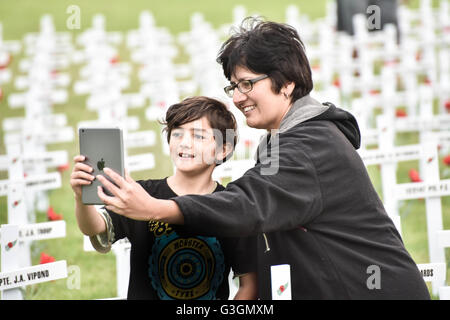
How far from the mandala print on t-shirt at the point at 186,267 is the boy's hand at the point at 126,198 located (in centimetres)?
74

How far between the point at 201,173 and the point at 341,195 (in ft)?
2.70

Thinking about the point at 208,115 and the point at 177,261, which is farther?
the point at 208,115

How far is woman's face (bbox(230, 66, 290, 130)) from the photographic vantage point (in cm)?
396

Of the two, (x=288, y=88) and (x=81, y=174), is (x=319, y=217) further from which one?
(x=81, y=174)

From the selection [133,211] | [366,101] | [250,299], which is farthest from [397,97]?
[133,211]

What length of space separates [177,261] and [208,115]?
0.77 meters

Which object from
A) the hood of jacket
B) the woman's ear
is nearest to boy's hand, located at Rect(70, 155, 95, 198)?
the hood of jacket

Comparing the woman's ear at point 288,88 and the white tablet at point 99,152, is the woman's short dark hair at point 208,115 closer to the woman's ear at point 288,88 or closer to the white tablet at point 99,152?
the woman's ear at point 288,88

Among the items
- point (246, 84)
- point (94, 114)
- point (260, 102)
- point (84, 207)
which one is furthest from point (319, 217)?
point (94, 114)

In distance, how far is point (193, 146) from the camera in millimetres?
4055

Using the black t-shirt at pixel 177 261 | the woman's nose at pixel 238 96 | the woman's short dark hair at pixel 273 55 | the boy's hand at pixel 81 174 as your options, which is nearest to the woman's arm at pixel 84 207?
the boy's hand at pixel 81 174

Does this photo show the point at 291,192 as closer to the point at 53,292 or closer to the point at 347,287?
the point at 347,287

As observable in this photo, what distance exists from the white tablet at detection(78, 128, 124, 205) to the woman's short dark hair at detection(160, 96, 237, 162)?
0.78 metres

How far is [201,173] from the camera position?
161 inches
